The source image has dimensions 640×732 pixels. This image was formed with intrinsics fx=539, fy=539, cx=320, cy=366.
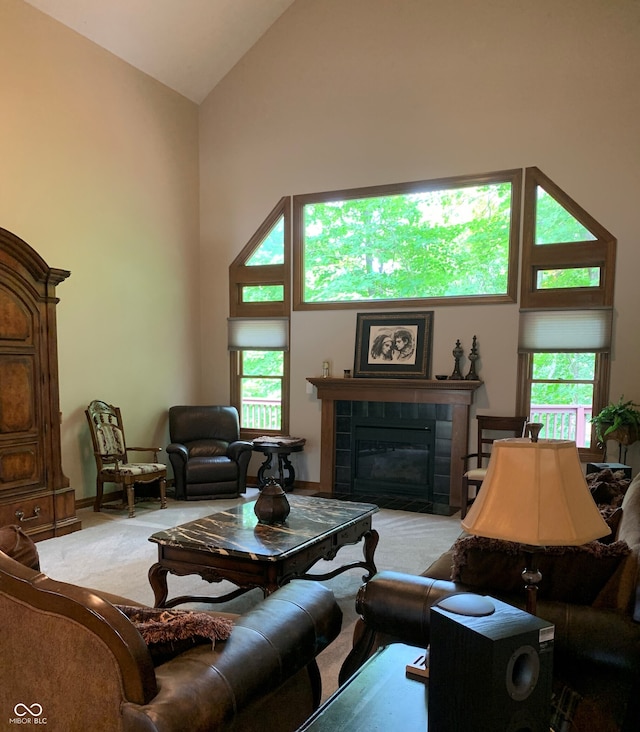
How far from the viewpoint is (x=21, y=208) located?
483 cm

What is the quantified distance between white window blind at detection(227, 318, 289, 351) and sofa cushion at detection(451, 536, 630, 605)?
15.7 ft

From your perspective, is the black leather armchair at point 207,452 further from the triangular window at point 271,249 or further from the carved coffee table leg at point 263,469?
the triangular window at point 271,249

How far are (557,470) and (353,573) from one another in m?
2.72

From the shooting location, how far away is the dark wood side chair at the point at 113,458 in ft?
17.0

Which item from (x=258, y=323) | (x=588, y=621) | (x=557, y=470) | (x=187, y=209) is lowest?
(x=588, y=621)

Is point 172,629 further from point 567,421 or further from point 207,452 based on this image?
point 567,421

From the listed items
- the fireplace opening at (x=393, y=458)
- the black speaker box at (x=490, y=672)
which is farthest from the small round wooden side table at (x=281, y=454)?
the black speaker box at (x=490, y=672)

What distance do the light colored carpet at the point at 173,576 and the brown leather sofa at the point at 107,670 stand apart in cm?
111

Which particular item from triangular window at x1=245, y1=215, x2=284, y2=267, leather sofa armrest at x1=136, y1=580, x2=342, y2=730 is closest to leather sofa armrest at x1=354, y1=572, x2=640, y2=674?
leather sofa armrest at x1=136, y1=580, x2=342, y2=730

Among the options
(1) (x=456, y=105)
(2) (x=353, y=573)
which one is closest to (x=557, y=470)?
(2) (x=353, y=573)

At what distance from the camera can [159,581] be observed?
293cm

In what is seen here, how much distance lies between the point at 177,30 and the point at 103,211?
213 cm

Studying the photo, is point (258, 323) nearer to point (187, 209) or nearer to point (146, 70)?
point (187, 209)

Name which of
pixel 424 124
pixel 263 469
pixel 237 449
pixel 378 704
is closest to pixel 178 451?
pixel 237 449
